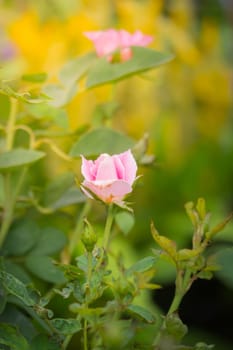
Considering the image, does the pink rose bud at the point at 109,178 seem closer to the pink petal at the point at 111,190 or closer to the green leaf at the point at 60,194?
the pink petal at the point at 111,190

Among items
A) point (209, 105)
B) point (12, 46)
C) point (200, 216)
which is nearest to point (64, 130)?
point (200, 216)

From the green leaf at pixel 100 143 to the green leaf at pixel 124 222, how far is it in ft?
0.17

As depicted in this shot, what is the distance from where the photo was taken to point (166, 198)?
133 centimetres

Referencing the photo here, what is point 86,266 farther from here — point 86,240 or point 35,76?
point 35,76

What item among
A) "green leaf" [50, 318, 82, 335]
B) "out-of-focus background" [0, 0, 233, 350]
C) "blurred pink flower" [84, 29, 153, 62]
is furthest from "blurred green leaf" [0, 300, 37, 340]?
"out-of-focus background" [0, 0, 233, 350]

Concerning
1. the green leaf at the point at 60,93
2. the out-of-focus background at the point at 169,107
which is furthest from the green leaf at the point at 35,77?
the out-of-focus background at the point at 169,107

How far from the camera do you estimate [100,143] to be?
0.57 metres

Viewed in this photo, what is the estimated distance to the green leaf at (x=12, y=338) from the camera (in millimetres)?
413

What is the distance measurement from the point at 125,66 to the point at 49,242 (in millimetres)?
156

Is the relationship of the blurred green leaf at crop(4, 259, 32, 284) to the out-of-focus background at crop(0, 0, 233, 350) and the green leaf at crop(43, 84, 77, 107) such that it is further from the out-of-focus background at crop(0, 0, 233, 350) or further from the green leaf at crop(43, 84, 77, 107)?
the out-of-focus background at crop(0, 0, 233, 350)

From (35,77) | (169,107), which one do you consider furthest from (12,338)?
(169,107)

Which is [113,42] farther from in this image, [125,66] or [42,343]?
[42,343]

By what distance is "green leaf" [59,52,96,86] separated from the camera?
59cm

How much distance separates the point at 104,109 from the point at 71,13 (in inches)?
33.4
